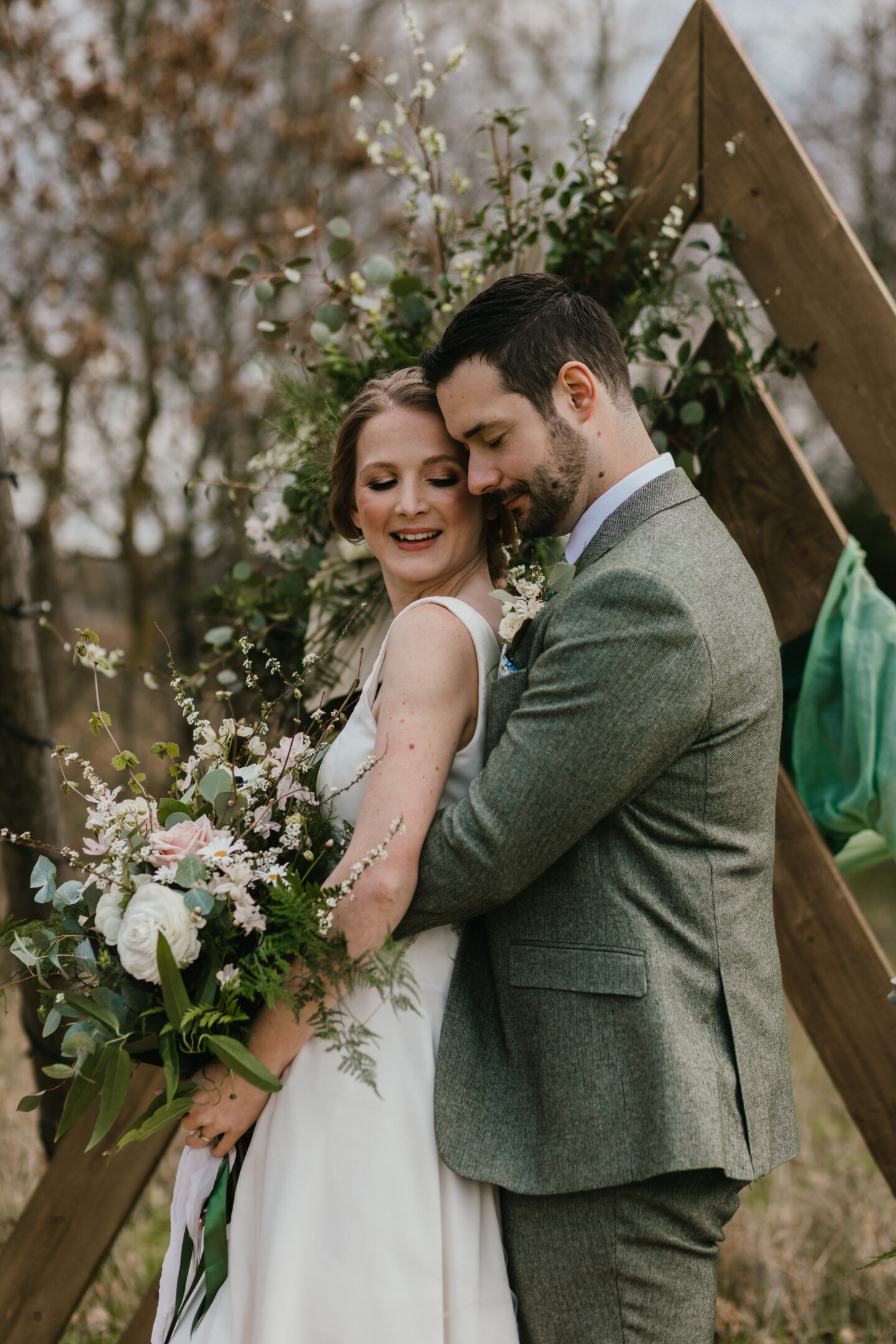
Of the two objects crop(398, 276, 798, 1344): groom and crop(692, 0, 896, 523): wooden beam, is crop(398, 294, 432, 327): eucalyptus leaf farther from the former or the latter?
crop(398, 276, 798, 1344): groom

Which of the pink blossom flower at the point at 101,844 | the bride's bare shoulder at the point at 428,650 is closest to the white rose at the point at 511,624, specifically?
the bride's bare shoulder at the point at 428,650

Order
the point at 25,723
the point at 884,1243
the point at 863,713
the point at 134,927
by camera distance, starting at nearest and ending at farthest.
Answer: the point at 134,927
the point at 863,713
the point at 25,723
the point at 884,1243

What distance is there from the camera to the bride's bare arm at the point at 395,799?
5.11ft

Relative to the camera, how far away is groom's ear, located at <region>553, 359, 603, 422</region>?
1786 millimetres

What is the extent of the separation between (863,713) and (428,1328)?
4.89ft

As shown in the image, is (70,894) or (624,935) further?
(70,894)

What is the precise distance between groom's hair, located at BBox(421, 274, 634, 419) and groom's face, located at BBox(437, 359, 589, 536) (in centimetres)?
2

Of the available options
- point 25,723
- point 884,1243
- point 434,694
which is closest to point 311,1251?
point 434,694

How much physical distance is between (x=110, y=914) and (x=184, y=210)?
6.84 metres

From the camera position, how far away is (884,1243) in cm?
325

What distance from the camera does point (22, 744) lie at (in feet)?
9.64

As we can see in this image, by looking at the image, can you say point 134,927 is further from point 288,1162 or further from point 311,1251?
point 311,1251

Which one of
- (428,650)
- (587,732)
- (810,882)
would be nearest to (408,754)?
(428,650)

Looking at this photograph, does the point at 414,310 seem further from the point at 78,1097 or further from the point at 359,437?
the point at 78,1097
